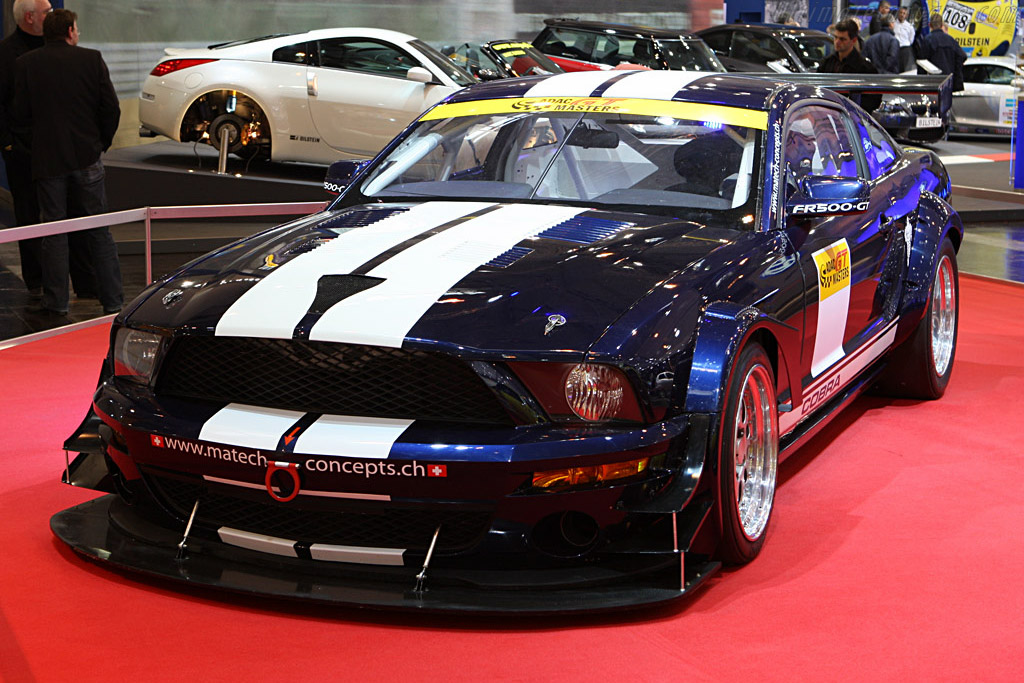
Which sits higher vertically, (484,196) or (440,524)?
(484,196)

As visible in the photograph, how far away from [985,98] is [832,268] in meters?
14.2

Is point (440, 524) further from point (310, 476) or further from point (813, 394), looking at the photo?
point (813, 394)

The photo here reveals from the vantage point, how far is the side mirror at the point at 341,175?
4.76 metres

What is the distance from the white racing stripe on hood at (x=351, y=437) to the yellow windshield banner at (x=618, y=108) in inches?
68.1

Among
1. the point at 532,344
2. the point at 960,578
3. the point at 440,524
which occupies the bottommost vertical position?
the point at 960,578

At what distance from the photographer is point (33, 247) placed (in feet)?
26.2

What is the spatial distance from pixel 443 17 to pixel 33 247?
638 centimetres

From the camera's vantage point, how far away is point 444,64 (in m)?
10.6

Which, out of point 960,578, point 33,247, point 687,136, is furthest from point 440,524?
point 33,247

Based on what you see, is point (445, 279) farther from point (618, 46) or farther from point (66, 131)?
point (618, 46)

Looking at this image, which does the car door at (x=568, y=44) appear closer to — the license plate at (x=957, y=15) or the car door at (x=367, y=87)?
the car door at (x=367, y=87)

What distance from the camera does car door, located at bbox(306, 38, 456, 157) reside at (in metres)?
10.5

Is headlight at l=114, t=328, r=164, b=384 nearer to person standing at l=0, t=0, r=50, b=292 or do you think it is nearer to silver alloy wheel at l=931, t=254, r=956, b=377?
silver alloy wheel at l=931, t=254, r=956, b=377

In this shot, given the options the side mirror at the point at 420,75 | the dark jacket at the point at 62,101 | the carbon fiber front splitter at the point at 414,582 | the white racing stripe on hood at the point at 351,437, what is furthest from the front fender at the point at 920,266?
the side mirror at the point at 420,75
